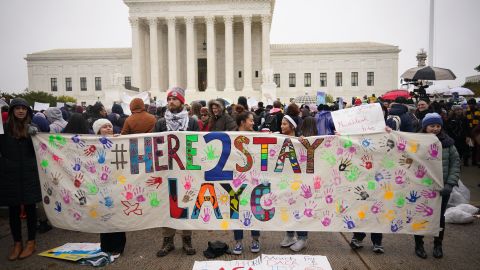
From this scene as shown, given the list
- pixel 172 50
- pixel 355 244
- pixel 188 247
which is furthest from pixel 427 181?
pixel 172 50

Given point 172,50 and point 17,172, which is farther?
point 172,50

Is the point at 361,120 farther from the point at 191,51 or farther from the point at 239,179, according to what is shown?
A: the point at 191,51

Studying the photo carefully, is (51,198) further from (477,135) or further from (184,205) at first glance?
(477,135)

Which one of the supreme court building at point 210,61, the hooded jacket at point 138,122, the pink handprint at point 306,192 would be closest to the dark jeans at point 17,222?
the hooded jacket at point 138,122

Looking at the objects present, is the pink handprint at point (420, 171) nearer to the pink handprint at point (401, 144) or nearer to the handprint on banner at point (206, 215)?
the pink handprint at point (401, 144)

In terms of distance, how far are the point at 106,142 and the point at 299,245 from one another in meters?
3.30

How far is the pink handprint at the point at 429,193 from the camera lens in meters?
4.75

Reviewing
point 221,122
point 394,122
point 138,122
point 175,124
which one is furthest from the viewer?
point 394,122

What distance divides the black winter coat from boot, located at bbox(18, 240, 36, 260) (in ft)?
2.10

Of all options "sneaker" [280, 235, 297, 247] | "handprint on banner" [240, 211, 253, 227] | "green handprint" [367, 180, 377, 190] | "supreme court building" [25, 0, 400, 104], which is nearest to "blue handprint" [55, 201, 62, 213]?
"handprint on banner" [240, 211, 253, 227]

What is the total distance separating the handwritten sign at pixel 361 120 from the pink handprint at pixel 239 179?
1.61 m

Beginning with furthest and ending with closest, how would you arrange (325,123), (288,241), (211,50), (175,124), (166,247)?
(211,50), (325,123), (175,124), (288,241), (166,247)

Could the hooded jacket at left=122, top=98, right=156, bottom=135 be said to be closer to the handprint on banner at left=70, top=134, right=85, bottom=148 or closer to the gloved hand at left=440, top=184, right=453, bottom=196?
the handprint on banner at left=70, top=134, right=85, bottom=148

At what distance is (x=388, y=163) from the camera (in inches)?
190
